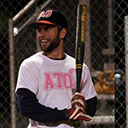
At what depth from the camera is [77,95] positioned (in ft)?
7.95

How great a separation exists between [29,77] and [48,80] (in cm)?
13

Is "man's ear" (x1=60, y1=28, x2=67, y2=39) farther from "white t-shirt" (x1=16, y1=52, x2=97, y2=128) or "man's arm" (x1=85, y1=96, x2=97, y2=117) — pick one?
"man's arm" (x1=85, y1=96, x2=97, y2=117)

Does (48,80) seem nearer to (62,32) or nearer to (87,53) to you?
(62,32)

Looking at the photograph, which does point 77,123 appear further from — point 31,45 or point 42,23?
point 31,45

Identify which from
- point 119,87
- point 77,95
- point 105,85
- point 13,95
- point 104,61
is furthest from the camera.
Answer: point 104,61

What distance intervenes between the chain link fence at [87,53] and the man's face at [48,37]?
123cm

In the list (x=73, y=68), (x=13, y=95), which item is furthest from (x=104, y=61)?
(x=73, y=68)

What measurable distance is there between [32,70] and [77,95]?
35 centimetres

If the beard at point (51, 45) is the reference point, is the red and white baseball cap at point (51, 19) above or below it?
above

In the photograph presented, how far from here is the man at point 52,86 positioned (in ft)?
7.93

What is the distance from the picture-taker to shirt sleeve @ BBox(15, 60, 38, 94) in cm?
246

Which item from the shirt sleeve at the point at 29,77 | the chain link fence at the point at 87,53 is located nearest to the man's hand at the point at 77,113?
the shirt sleeve at the point at 29,77

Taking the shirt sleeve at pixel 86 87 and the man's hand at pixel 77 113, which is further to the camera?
the shirt sleeve at pixel 86 87

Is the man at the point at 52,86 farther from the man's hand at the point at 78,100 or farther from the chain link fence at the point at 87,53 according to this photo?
the chain link fence at the point at 87,53
